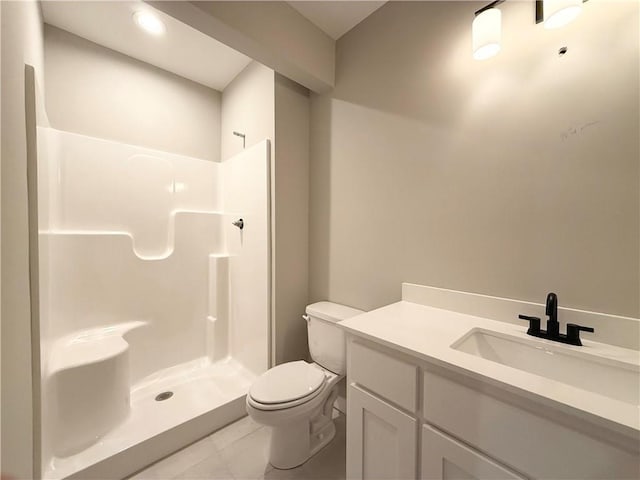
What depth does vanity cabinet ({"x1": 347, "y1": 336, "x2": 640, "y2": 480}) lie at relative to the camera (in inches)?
21.1

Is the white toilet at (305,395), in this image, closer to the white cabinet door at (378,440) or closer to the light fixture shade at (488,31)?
the white cabinet door at (378,440)

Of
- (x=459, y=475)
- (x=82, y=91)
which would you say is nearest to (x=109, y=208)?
(x=82, y=91)

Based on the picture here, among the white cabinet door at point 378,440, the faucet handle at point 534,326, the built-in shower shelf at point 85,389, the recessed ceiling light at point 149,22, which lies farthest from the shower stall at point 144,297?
the faucet handle at point 534,326

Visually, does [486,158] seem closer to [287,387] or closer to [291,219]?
[291,219]

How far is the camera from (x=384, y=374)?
0.88m

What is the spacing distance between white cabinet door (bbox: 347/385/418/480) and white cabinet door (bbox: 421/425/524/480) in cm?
4

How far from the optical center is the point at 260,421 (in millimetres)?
1196

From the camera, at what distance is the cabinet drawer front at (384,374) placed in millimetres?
813

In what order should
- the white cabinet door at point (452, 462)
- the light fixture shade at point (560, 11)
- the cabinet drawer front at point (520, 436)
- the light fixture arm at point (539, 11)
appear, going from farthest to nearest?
the light fixture arm at point (539, 11) → the light fixture shade at point (560, 11) → the white cabinet door at point (452, 462) → the cabinet drawer front at point (520, 436)

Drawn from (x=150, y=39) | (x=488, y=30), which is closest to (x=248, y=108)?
(x=150, y=39)

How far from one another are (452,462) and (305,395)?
2.36 ft

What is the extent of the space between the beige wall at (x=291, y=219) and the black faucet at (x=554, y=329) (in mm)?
1332

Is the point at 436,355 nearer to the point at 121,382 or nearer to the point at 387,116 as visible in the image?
the point at 387,116

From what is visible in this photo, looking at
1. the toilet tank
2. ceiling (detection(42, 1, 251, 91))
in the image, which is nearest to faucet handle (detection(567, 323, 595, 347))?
the toilet tank
